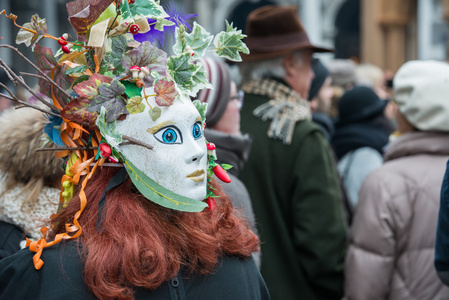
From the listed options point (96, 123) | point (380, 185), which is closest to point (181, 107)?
point (96, 123)

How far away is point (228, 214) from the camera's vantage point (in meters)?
1.61

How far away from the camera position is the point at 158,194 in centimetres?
144

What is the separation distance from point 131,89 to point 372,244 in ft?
5.32

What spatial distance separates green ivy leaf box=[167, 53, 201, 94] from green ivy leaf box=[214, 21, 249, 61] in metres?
0.15

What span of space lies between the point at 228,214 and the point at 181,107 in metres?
0.33

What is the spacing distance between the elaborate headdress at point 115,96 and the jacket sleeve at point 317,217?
53.7 inches

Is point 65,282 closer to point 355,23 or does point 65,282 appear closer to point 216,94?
point 216,94

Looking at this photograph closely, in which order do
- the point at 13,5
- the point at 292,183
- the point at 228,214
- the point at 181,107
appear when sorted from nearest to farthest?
1. the point at 181,107
2. the point at 228,214
3. the point at 292,183
4. the point at 13,5

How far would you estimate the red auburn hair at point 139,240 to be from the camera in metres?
1.36

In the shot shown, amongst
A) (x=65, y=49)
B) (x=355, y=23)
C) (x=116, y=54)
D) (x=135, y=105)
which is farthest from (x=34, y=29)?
(x=355, y=23)

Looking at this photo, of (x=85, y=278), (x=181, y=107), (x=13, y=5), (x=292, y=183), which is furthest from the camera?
(x=13, y=5)

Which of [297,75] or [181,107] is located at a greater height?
[181,107]

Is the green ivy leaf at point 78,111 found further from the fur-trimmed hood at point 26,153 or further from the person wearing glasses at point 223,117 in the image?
the person wearing glasses at point 223,117

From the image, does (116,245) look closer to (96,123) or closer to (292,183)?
(96,123)
